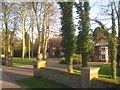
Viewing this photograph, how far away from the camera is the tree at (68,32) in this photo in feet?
38.0

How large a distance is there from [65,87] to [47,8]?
1854cm

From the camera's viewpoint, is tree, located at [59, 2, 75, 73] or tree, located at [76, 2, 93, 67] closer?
tree, located at [59, 2, 75, 73]

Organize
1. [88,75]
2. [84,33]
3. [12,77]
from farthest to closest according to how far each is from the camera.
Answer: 1. [84,33]
2. [12,77]
3. [88,75]

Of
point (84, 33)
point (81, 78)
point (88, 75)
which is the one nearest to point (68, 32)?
point (84, 33)

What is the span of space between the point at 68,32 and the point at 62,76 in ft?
14.0

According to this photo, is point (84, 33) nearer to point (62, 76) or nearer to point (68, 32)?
point (68, 32)

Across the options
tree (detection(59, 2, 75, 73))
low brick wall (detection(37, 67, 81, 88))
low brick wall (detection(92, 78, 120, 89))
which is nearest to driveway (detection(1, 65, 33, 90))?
low brick wall (detection(37, 67, 81, 88))

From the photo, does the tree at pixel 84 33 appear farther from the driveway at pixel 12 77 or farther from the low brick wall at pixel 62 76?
the driveway at pixel 12 77

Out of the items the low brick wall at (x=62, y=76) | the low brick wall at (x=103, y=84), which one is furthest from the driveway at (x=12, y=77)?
the low brick wall at (x=103, y=84)

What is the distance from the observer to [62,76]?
883cm

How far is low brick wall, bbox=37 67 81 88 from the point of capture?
7.71 metres

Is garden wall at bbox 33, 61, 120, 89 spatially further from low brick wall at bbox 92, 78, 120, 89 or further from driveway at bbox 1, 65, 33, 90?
driveway at bbox 1, 65, 33, 90

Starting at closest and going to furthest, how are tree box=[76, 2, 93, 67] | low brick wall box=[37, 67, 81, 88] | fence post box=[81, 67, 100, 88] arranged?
fence post box=[81, 67, 100, 88] < low brick wall box=[37, 67, 81, 88] < tree box=[76, 2, 93, 67]

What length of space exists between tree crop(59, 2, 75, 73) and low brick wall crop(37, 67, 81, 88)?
2.08 metres
